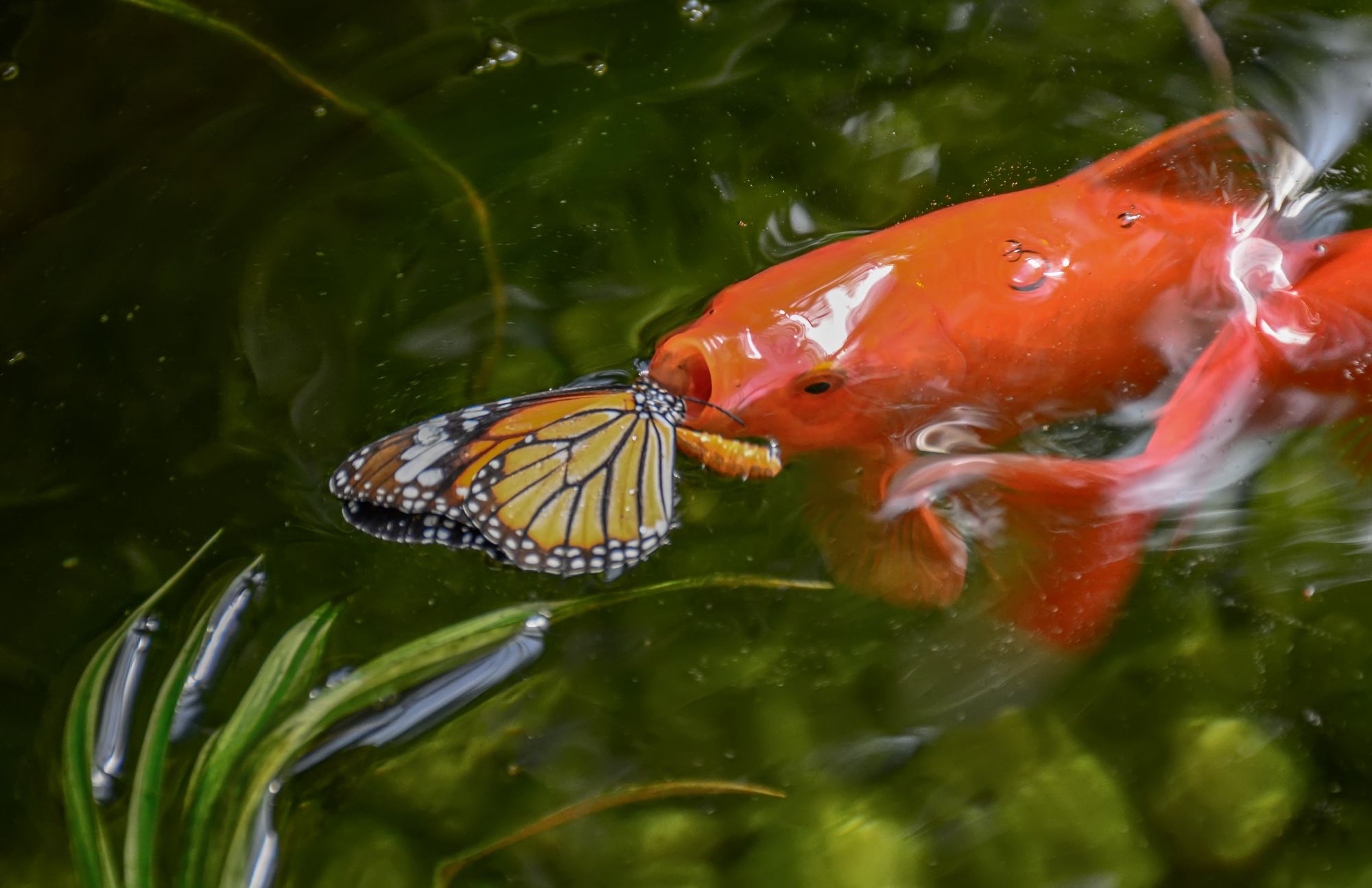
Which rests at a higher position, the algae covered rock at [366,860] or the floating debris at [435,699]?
the floating debris at [435,699]

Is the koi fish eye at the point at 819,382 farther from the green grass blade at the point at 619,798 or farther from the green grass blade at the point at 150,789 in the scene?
the green grass blade at the point at 150,789

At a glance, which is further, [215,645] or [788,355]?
[215,645]

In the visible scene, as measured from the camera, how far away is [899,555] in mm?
1287

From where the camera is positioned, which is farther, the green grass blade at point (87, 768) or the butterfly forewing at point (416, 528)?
the butterfly forewing at point (416, 528)

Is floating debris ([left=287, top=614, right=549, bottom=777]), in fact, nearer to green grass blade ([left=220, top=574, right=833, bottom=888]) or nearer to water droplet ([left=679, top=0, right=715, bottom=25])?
green grass blade ([left=220, top=574, right=833, bottom=888])

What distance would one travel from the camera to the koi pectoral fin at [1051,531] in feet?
4.20

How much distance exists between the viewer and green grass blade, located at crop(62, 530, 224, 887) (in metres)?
1.10

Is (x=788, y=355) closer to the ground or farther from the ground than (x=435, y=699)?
farther from the ground

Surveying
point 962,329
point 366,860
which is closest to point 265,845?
point 366,860

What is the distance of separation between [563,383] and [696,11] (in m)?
0.66

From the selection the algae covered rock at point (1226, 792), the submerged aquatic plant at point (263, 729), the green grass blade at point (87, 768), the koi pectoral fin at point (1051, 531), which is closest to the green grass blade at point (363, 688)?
the submerged aquatic plant at point (263, 729)

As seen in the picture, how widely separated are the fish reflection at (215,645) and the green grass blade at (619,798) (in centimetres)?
37

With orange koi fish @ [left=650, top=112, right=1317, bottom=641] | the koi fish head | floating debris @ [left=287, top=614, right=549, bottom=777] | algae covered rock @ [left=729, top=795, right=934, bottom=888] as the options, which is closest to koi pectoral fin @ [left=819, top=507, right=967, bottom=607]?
orange koi fish @ [left=650, top=112, right=1317, bottom=641]

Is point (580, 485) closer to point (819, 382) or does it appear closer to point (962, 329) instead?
point (819, 382)
